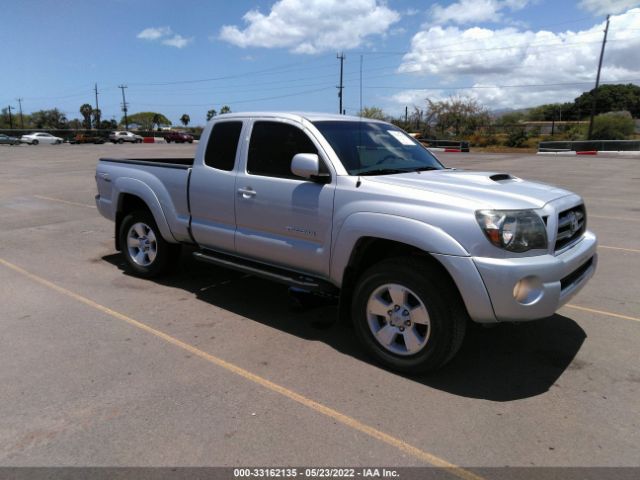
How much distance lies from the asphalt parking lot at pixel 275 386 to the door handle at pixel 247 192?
1169mm

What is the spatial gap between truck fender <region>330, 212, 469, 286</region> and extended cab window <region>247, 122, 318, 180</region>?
0.82 m

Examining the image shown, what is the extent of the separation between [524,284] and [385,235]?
98 cm

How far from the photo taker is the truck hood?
3475mm

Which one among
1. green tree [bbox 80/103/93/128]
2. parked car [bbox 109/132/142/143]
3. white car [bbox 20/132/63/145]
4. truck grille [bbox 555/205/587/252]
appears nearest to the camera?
truck grille [bbox 555/205/587/252]

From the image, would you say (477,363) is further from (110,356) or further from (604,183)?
(604,183)

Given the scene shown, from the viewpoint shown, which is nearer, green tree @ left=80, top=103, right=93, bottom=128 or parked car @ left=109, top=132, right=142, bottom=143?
parked car @ left=109, top=132, right=142, bottom=143

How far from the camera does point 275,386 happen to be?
3.57 m

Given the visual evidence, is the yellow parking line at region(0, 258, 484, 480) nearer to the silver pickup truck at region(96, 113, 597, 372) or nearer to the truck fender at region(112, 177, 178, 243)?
the silver pickup truck at region(96, 113, 597, 372)

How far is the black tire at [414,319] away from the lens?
347 centimetres

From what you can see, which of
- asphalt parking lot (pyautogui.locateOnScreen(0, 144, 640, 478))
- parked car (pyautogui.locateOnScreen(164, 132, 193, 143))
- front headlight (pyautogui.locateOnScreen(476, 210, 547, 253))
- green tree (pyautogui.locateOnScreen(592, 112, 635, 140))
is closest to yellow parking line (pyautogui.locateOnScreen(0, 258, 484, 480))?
asphalt parking lot (pyautogui.locateOnScreen(0, 144, 640, 478))

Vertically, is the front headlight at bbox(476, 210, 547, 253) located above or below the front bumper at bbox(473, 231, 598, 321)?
above

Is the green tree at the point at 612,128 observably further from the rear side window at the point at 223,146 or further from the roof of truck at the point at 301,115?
the rear side window at the point at 223,146

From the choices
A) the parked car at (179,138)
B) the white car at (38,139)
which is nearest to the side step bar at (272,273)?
the parked car at (179,138)

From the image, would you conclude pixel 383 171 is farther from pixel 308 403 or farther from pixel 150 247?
pixel 150 247
